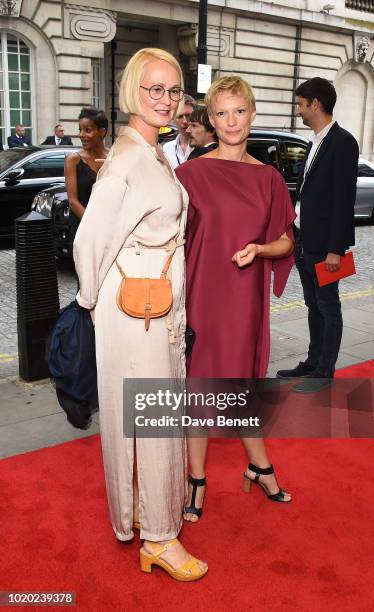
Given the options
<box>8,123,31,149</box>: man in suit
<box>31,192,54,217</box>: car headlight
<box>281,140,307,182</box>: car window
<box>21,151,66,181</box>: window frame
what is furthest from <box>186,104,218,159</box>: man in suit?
<box>8,123,31,149</box>: man in suit

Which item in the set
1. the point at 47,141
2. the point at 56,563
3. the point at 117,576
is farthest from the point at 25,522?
the point at 47,141

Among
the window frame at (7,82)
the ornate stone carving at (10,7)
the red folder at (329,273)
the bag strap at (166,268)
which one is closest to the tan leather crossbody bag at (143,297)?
the bag strap at (166,268)

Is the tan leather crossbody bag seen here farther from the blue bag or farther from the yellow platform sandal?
the yellow platform sandal

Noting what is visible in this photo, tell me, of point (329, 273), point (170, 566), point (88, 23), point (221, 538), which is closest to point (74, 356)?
point (170, 566)

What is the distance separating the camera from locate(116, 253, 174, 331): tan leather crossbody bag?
2.27 m

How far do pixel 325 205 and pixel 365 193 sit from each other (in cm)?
941

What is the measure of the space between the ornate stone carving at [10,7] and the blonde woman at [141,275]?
15437mm

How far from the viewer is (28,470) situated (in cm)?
330

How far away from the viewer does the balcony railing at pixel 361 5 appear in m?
22.8

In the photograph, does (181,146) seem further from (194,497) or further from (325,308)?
(194,497)

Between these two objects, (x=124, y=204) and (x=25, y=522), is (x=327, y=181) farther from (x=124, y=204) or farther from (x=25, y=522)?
(x=25, y=522)

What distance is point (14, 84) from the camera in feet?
56.1

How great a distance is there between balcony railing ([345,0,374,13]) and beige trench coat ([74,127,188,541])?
23428mm

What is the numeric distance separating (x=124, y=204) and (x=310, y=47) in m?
21.7
